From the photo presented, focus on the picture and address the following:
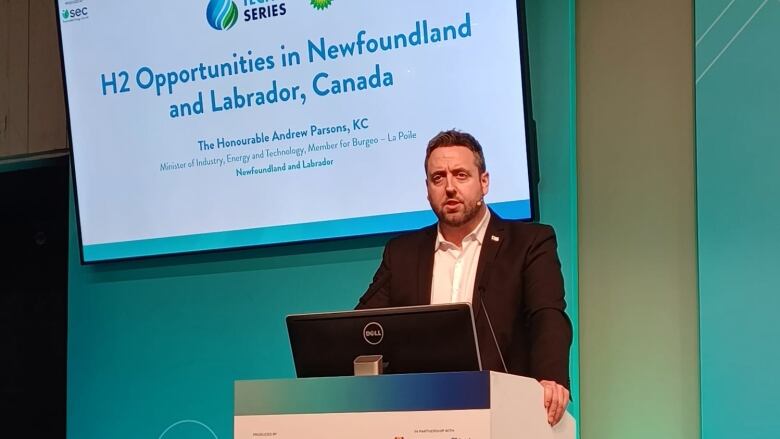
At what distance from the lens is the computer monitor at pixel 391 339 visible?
7.09 ft

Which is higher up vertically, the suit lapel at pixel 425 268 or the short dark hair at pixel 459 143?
the short dark hair at pixel 459 143

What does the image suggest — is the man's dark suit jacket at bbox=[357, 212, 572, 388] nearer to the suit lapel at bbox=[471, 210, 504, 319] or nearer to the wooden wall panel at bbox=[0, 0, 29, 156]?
the suit lapel at bbox=[471, 210, 504, 319]

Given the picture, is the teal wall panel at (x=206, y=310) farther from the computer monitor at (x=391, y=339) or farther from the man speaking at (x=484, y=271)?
the computer monitor at (x=391, y=339)

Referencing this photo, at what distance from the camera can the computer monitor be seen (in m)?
2.16

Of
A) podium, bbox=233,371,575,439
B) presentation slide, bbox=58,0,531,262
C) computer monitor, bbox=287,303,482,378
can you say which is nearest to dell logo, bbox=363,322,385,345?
computer monitor, bbox=287,303,482,378

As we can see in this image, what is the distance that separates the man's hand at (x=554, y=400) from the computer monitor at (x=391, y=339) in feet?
0.73

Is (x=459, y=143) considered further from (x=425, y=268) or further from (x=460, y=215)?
(x=425, y=268)

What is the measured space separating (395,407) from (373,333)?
7.2 inches

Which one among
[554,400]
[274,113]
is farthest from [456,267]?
[274,113]

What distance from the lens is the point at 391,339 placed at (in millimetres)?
2223

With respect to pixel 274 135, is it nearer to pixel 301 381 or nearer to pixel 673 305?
pixel 673 305

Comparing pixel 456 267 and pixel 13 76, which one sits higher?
pixel 13 76

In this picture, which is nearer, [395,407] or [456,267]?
[395,407]

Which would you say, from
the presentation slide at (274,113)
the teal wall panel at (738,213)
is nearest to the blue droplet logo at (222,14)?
the presentation slide at (274,113)
